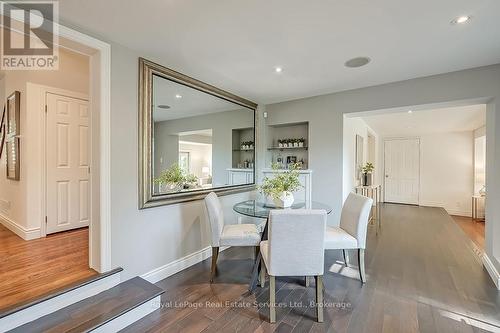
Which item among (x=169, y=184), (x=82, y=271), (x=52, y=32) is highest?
(x=52, y=32)

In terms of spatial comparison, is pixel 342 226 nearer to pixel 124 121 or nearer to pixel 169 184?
pixel 169 184

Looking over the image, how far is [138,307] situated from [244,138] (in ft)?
9.38

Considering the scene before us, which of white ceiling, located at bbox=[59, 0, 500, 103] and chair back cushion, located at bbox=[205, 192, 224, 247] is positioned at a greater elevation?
white ceiling, located at bbox=[59, 0, 500, 103]

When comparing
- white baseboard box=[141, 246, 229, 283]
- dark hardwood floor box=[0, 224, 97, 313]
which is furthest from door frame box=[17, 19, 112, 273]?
white baseboard box=[141, 246, 229, 283]

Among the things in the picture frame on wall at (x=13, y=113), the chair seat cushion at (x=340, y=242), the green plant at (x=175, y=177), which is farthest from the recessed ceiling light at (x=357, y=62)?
the picture frame on wall at (x=13, y=113)

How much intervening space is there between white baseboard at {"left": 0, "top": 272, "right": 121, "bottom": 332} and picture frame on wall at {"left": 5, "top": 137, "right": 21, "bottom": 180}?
234 centimetres

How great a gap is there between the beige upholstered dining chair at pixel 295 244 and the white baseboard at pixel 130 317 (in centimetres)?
101

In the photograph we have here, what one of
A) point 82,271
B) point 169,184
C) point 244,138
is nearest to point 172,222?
point 169,184

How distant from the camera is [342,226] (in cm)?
290

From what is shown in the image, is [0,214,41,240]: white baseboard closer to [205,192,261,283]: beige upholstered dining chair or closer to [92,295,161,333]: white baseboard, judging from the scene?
[92,295,161,333]: white baseboard

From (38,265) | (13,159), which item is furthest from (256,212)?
(13,159)

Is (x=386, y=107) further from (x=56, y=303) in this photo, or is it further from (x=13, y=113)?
(x=13, y=113)

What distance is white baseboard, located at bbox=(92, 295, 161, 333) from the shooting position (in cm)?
170

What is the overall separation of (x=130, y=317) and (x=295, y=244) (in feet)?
4.70
